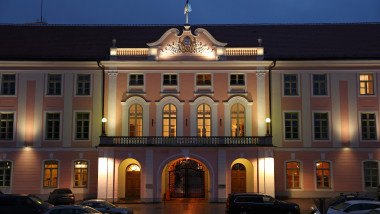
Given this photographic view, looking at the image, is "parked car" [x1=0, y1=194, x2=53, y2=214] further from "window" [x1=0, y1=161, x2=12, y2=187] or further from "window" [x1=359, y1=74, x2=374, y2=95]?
"window" [x1=359, y1=74, x2=374, y2=95]

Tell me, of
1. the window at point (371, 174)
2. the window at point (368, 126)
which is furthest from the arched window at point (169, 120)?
the window at point (371, 174)

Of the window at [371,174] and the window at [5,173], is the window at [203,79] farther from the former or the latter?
the window at [5,173]

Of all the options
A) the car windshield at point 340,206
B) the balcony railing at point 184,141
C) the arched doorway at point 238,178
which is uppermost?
the balcony railing at point 184,141

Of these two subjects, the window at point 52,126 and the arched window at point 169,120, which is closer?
the arched window at point 169,120

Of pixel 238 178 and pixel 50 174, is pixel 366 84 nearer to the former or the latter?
pixel 238 178

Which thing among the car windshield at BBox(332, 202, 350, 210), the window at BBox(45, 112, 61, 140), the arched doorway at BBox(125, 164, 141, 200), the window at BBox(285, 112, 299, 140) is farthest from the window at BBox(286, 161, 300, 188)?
the window at BBox(45, 112, 61, 140)

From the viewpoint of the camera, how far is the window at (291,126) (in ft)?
117

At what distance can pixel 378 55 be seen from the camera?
36719 mm

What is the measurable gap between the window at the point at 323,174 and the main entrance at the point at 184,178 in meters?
8.99

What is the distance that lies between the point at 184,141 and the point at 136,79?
6.44 m

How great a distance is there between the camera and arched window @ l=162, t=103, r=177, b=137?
116 ft

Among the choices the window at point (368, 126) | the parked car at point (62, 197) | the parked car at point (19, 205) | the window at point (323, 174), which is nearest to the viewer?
the parked car at point (19, 205)

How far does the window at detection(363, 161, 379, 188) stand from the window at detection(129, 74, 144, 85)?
18620 mm

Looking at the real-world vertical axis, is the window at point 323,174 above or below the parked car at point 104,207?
above
